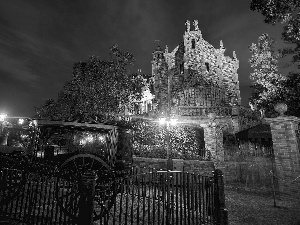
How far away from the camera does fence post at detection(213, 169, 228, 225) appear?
5.61m

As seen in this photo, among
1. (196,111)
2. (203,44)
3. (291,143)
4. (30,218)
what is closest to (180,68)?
(203,44)

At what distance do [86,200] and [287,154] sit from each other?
7688 millimetres

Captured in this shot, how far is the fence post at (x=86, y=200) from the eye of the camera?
161 inches

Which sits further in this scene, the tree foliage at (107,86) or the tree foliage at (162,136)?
the tree foliage at (107,86)

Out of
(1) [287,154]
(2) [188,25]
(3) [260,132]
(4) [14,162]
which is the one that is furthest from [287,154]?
(2) [188,25]

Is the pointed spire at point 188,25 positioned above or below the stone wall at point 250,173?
above

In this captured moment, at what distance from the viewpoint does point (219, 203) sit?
571 centimetres

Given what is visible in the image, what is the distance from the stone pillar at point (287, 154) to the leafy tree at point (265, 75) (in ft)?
30.6

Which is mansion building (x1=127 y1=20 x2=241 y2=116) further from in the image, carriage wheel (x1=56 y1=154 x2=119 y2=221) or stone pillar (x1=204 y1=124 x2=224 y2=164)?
carriage wheel (x1=56 y1=154 x2=119 y2=221)

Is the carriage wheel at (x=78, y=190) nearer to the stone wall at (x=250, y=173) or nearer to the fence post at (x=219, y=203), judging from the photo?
the fence post at (x=219, y=203)

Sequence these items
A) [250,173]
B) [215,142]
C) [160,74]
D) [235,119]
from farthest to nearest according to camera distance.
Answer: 1. [160,74]
2. [235,119]
3. [215,142]
4. [250,173]

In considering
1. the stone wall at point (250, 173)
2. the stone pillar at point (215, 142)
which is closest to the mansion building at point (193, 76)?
the stone pillar at point (215, 142)

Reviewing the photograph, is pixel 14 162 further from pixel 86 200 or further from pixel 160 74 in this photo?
pixel 160 74

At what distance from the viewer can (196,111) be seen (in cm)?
2419
